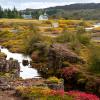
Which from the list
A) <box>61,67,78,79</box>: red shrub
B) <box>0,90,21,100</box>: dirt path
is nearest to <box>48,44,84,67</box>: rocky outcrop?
<box>61,67,78,79</box>: red shrub

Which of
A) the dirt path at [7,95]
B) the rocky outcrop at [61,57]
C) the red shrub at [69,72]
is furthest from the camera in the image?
the rocky outcrop at [61,57]

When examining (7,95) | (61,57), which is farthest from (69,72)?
(7,95)

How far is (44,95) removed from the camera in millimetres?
37938

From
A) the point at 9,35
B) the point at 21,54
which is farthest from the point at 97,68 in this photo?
the point at 9,35

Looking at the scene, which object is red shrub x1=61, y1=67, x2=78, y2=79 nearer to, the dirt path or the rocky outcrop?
the rocky outcrop

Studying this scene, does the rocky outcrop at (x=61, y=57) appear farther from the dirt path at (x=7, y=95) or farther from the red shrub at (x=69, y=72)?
the dirt path at (x=7, y=95)

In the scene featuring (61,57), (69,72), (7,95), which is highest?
(7,95)

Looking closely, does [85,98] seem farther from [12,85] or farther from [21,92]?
[12,85]

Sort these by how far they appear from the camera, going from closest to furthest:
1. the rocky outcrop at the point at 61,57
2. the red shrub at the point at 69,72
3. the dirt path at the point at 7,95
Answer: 1. the dirt path at the point at 7,95
2. the red shrub at the point at 69,72
3. the rocky outcrop at the point at 61,57

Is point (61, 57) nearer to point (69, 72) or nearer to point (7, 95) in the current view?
point (69, 72)

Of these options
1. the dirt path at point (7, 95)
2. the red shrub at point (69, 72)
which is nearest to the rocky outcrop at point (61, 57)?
the red shrub at point (69, 72)

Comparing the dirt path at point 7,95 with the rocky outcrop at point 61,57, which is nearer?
the dirt path at point 7,95

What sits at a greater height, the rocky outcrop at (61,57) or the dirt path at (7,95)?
the dirt path at (7,95)

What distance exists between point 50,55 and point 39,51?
1082 cm
